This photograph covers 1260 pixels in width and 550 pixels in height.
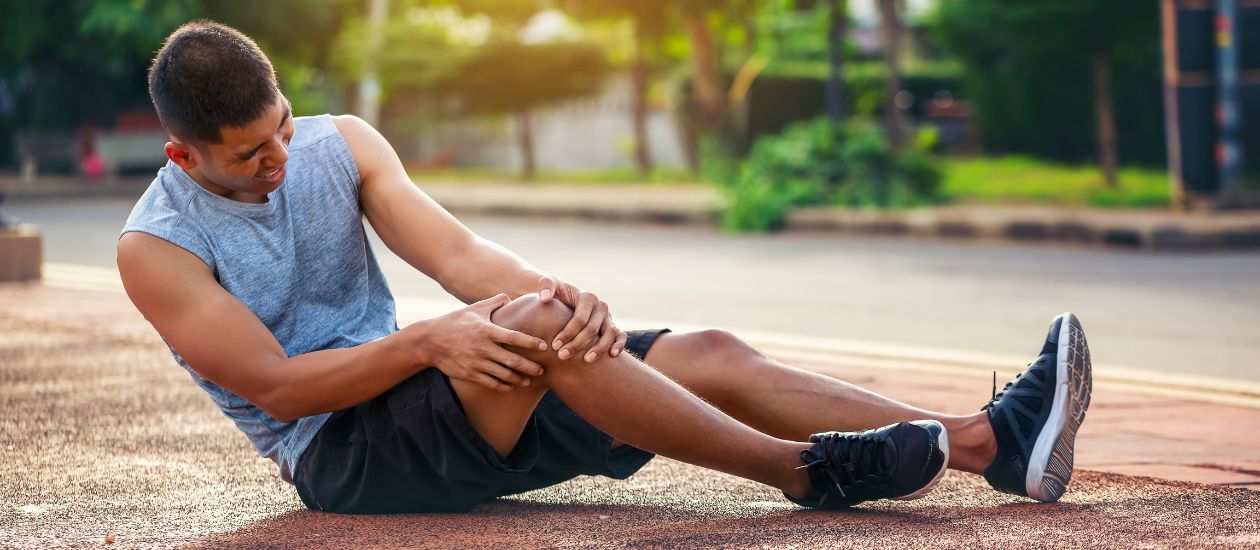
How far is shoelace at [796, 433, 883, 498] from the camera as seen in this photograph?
2918 mm

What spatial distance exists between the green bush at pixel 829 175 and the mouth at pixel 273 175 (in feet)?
36.1

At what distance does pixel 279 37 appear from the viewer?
24.0 metres

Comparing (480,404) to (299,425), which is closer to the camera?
(480,404)

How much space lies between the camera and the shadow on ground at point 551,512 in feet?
9.41

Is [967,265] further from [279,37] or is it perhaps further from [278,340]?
[279,37]

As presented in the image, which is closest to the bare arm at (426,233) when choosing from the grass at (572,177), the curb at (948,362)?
the curb at (948,362)

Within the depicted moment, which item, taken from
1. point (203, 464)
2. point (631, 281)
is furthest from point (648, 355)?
point (631, 281)

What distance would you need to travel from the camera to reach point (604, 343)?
2.82 m

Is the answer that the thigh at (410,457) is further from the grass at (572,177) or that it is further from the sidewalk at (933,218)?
the grass at (572,177)

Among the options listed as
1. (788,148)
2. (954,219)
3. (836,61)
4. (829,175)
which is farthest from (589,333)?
(836,61)

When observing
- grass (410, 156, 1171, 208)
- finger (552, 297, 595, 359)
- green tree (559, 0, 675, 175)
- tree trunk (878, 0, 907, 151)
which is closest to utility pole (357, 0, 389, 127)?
grass (410, 156, 1171, 208)

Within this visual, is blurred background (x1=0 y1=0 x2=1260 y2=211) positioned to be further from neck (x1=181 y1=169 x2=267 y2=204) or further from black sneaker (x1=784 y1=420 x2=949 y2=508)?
neck (x1=181 y1=169 x2=267 y2=204)

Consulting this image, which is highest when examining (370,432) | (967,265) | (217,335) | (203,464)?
(217,335)

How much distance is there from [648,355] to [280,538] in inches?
32.7
